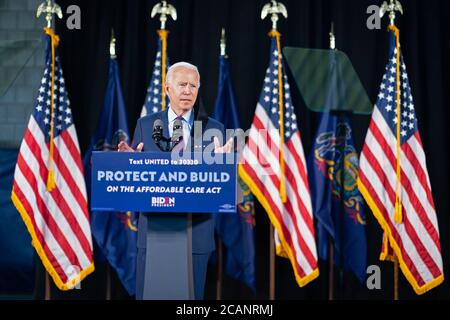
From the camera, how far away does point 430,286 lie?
16.2ft

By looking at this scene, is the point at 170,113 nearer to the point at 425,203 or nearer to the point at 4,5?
the point at 425,203

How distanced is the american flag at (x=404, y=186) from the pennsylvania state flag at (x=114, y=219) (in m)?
2.03

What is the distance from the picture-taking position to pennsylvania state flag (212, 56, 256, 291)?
202 inches

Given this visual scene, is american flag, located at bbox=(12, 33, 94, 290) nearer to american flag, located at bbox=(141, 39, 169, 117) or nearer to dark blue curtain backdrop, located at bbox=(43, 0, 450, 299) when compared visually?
dark blue curtain backdrop, located at bbox=(43, 0, 450, 299)

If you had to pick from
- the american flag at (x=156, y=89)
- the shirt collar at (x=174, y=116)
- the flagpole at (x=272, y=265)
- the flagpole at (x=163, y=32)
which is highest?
the flagpole at (x=163, y=32)

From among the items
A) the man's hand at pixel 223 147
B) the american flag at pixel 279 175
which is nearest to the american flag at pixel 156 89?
the american flag at pixel 279 175

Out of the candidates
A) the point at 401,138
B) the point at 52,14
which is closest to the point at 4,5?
the point at 52,14

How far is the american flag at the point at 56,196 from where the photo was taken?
4836mm

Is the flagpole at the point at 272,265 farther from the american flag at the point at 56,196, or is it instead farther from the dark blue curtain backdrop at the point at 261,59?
the american flag at the point at 56,196

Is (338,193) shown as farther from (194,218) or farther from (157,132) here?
(157,132)

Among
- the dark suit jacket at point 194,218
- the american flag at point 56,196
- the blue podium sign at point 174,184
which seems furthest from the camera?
the american flag at point 56,196

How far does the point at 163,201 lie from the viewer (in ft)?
8.28

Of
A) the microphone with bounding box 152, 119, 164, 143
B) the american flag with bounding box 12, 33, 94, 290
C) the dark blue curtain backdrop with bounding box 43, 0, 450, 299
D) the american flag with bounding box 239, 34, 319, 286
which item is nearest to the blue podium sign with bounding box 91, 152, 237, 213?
the microphone with bounding box 152, 119, 164, 143

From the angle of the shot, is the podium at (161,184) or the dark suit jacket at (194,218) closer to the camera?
the podium at (161,184)
